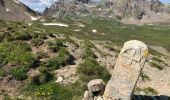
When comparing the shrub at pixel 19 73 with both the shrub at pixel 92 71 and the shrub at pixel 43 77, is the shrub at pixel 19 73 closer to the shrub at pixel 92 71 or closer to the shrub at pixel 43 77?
the shrub at pixel 43 77

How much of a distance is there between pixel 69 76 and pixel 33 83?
323cm

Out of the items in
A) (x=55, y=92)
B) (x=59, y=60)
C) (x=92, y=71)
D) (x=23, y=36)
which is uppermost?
(x=23, y=36)

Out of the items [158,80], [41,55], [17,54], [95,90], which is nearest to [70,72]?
[41,55]

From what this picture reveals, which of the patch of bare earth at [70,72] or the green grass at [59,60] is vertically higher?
the green grass at [59,60]

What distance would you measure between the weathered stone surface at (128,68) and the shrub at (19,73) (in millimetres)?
9536

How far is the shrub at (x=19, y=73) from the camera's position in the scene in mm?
29297

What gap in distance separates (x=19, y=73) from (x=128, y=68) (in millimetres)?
10735

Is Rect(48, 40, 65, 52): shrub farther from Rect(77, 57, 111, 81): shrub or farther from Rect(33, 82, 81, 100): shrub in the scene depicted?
Rect(33, 82, 81, 100): shrub

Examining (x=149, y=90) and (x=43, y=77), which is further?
(x=149, y=90)

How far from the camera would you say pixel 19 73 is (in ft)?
97.3

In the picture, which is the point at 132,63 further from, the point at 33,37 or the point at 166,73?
the point at 166,73

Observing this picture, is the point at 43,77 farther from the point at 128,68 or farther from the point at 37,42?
the point at 128,68

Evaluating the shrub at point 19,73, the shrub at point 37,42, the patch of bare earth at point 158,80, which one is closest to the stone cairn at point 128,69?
the shrub at point 19,73

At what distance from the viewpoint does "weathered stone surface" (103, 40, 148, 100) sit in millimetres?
21969
